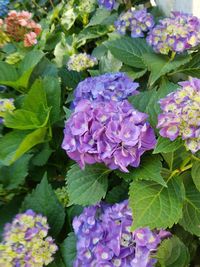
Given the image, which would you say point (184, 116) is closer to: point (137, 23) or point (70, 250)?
point (70, 250)

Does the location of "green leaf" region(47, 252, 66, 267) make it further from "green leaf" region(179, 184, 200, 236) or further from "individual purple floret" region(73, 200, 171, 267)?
"green leaf" region(179, 184, 200, 236)

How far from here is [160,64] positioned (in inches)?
63.7

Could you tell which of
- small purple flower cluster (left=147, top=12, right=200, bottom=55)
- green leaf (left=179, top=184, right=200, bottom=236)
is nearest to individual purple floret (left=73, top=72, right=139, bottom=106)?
small purple flower cluster (left=147, top=12, right=200, bottom=55)

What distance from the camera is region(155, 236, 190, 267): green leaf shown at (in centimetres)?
122

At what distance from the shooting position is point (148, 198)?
119 cm

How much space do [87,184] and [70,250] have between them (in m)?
0.25

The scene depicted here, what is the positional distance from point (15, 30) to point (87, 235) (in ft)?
4.67

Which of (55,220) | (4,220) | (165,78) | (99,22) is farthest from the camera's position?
(99,22)

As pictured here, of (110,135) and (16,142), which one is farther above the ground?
(110,135)

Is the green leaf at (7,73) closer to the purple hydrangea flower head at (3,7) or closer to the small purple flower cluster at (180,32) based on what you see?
the small purple flower cluster at (180,32)

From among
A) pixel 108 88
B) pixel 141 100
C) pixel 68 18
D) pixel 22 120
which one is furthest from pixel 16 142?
pixel 68 18

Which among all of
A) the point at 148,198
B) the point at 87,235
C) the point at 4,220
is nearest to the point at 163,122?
the point at 148,198

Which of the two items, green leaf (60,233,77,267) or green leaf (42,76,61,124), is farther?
green leaf (42,76,61,124)

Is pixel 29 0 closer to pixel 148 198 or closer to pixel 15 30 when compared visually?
pixel 15 30
